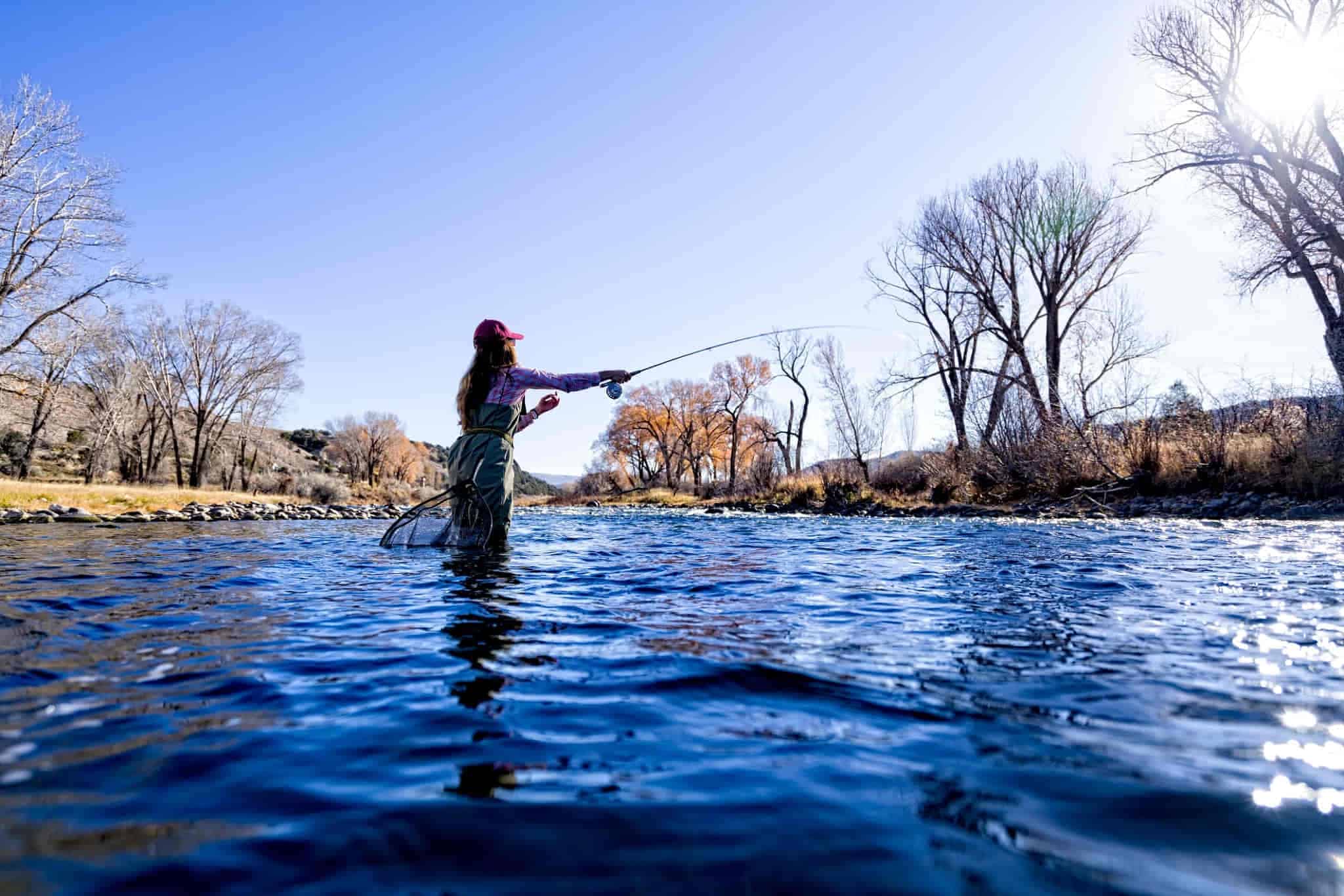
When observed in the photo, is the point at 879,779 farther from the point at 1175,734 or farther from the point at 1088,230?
the point at 1088,230

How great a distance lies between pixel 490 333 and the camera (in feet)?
22.7

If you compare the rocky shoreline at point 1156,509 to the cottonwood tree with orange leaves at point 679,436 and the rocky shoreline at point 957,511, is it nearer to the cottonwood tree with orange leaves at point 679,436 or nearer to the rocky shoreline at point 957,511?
the rocky shoreline at point 957,511

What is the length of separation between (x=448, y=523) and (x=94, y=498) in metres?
21.0

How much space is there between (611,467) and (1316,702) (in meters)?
67.8

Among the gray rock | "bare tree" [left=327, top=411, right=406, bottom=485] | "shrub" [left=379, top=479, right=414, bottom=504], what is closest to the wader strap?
the gray rock

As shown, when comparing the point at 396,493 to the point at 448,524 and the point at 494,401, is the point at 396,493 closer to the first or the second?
the point at 448,524

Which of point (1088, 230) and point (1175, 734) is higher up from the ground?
point (1088, 230)

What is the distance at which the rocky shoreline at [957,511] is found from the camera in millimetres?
12523

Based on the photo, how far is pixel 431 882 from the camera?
1290 mm

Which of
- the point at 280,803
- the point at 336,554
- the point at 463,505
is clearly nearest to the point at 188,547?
the point at 336,554

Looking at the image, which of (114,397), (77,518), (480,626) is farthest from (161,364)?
(480,626)

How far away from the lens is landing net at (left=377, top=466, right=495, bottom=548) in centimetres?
720

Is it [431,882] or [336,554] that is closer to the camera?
[431,882]

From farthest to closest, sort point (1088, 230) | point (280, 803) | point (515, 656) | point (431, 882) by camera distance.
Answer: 1. point (1088, 230)
2. point (515, 656)
3. point (280, 803)
4. point (431, 882)
